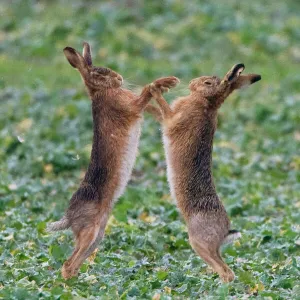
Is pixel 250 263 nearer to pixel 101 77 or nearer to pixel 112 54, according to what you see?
pixel 101 77

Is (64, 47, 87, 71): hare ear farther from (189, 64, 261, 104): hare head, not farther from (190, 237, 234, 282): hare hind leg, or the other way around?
(190, 237, 234, 282): hare hind leg

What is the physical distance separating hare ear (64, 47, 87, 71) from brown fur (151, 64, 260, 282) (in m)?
0.65

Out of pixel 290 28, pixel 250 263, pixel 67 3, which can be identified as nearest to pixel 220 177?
pixel 250 263

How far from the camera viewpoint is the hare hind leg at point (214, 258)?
7590 mm

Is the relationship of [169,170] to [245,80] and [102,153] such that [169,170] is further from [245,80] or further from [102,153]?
[245,80]

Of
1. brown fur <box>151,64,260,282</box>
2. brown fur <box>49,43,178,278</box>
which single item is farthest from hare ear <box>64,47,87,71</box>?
brown fur <box>151,64,260,282</box>

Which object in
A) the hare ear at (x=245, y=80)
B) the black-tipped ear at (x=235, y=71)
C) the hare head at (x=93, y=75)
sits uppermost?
→ the hare head at (x=93, y=75)

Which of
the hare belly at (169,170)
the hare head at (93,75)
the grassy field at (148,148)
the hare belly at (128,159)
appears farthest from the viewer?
the hare head at (93,75)

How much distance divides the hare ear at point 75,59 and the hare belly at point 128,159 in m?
0.70

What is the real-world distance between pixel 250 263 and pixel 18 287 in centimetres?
233

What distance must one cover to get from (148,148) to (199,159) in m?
5.01

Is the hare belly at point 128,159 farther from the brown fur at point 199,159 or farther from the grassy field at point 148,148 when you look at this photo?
the grassy field at point 148,148

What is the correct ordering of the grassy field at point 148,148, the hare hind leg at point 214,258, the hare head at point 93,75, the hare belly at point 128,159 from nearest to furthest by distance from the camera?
the hare hind leg at point 214,258 < the grassy field at point 148,148 < the hare belly at point 128,159 < the hare head at point 93,75

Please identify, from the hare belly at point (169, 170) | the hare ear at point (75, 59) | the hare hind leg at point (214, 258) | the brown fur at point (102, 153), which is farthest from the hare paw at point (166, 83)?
the hare hind leg at point (214, 258)
